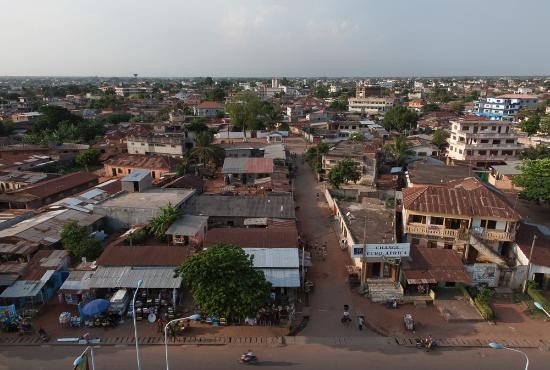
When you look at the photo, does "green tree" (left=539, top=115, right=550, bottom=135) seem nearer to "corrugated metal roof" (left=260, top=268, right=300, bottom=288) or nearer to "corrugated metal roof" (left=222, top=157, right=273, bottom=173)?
"corrugated metal roof" (left=222, top=157, right=273, bottom=173)

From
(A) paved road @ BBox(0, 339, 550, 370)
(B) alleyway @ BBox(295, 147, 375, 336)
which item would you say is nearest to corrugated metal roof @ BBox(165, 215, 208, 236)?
(B) alleyway @ BBox(295, 147, 375, 336)

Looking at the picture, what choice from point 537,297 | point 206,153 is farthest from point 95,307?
point 206,153

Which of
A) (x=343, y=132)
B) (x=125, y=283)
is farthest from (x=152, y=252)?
(x=343, y=132)

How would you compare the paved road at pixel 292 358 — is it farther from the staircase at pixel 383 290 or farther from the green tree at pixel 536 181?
the green tree at pixel 536 181

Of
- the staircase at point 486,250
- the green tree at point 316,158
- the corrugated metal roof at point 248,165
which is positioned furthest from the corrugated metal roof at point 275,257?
the green tree at point 316,158

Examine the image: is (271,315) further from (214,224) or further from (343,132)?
(343,132)

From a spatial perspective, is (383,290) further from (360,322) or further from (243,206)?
(243,206)
